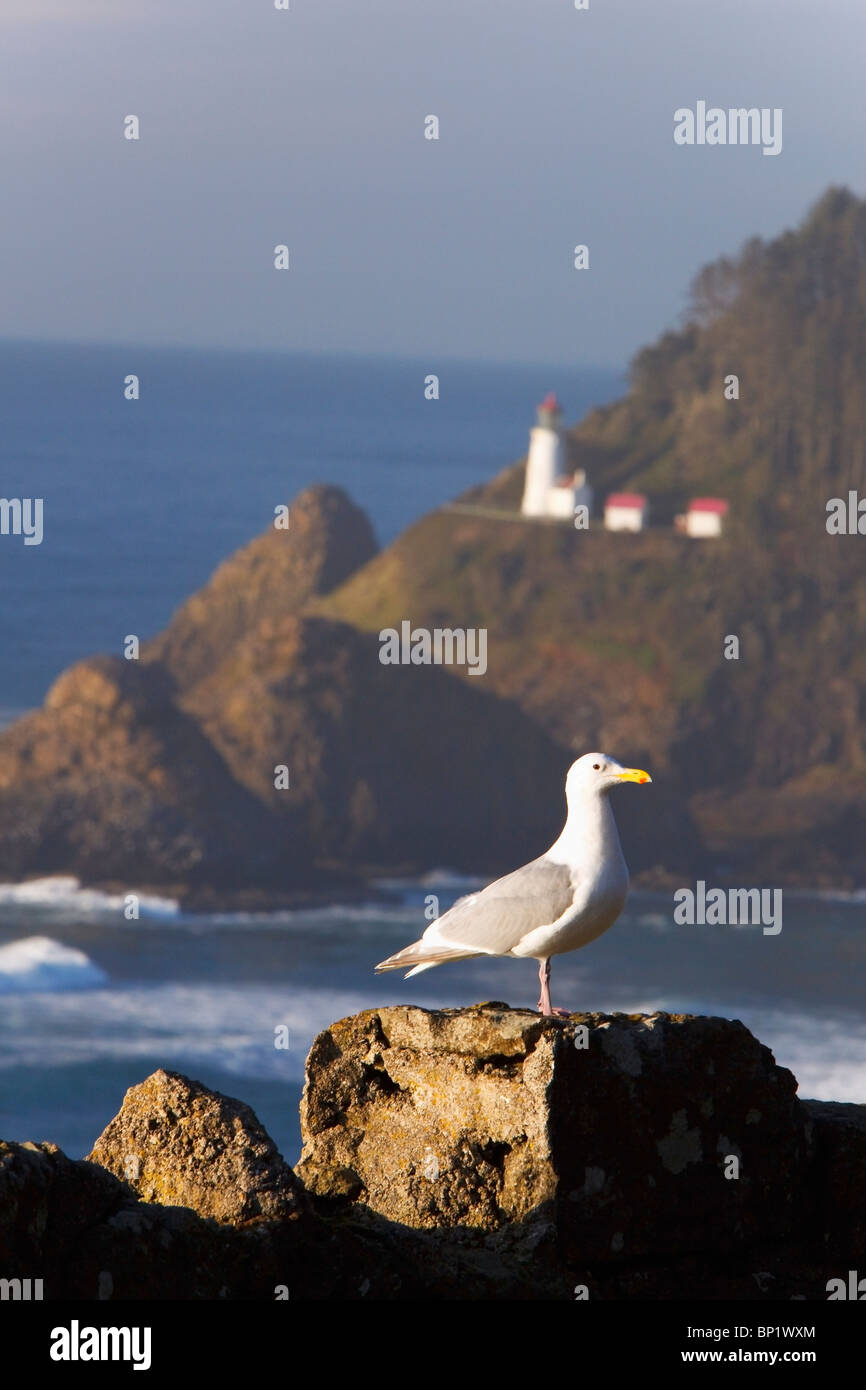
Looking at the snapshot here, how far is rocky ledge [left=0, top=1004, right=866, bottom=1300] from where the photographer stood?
10.3m

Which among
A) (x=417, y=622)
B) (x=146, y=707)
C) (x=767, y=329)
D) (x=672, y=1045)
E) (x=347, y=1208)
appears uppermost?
(x=767, y=329)

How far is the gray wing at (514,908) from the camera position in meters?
12.0

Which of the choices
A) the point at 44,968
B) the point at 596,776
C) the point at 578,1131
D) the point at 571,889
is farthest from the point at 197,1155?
the point at 44,968


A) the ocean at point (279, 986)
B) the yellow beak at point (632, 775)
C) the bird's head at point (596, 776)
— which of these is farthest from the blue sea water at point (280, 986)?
the yellow beak at point (632, 775)

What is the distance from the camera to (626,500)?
500 ft

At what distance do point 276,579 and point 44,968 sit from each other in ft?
193

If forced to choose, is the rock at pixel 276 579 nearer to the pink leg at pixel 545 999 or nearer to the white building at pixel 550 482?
the white building at pixel 550 482

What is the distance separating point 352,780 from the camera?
424 ft

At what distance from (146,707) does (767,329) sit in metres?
71.2

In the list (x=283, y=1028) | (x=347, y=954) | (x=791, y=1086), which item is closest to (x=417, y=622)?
(x=347, y=954)

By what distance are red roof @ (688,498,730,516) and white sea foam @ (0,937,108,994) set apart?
64005 millimetres

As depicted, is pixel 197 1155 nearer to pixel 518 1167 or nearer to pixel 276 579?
pixel 518 1167

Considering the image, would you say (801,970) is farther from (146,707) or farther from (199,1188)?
(199,1188)

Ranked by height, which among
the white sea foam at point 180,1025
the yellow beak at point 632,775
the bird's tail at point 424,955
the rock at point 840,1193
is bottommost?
the rock at point 840,1193
